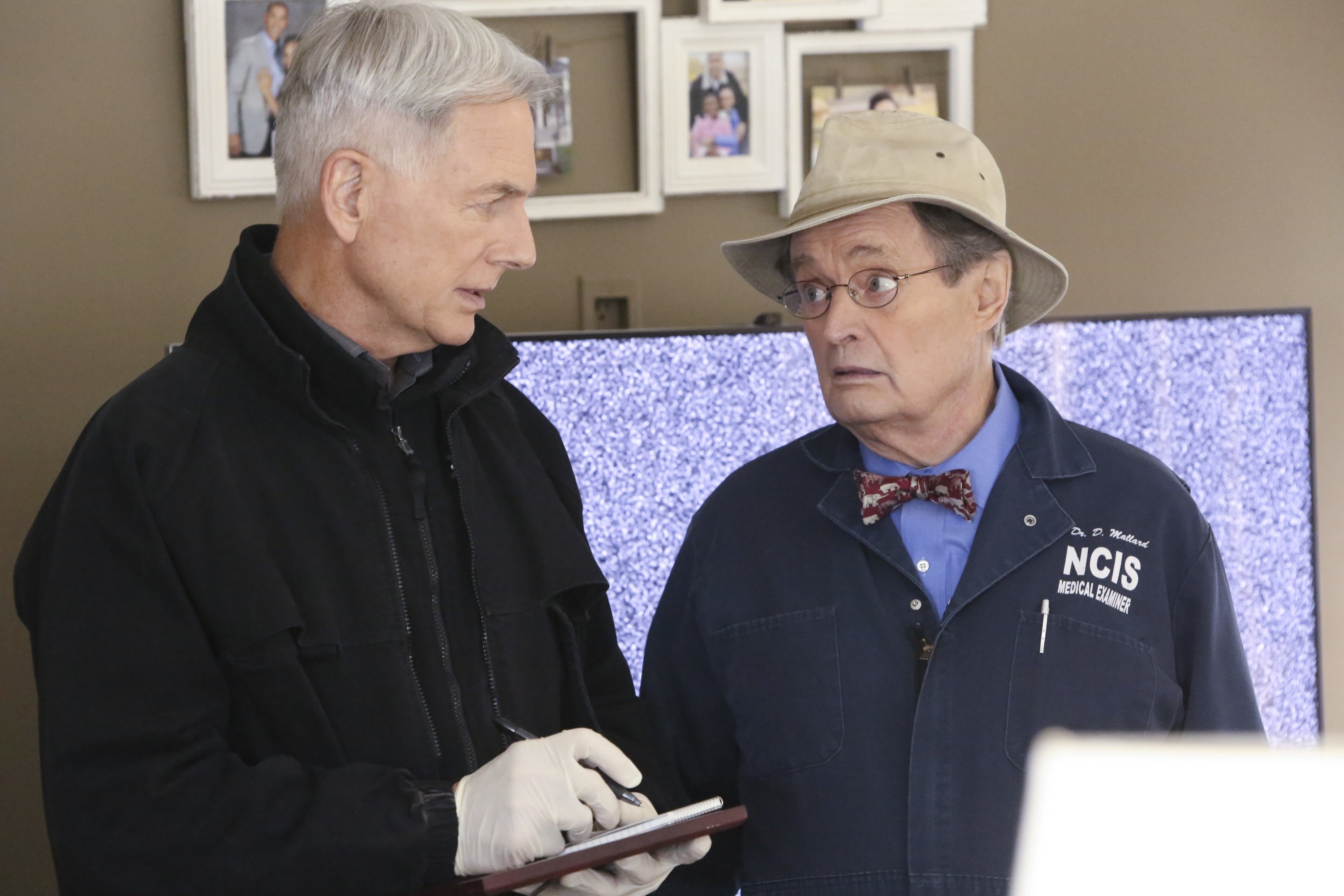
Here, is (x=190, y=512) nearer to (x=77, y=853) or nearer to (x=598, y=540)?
(x=77, y=853)

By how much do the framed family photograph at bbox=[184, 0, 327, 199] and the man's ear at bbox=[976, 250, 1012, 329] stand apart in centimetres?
119

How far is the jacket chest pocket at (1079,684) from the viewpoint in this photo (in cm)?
150

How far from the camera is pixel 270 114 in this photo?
2217 millimetres

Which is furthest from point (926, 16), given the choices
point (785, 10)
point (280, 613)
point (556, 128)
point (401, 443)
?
point (280, 613)

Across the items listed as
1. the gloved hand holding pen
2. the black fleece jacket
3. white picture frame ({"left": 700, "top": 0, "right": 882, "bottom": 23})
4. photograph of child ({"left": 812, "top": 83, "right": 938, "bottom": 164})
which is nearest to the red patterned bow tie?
the black fleece jacket

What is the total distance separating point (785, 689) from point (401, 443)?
1.78 ft

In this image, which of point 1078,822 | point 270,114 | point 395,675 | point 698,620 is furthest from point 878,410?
point 270,114

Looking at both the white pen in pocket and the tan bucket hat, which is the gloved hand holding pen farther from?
the tan bucket hat

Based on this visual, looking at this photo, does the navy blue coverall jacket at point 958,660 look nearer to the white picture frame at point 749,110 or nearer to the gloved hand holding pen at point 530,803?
the gloved hand holding pen at point 530,803

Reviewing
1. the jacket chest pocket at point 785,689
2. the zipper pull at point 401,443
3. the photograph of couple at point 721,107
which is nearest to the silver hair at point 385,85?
the zipper pull at point 401,443

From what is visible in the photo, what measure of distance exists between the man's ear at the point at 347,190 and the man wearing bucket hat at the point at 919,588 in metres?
0.52

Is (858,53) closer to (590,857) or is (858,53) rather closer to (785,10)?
(785,10)

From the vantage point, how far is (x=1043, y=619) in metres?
1.52

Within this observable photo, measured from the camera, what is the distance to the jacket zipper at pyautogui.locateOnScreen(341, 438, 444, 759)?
129 cm
